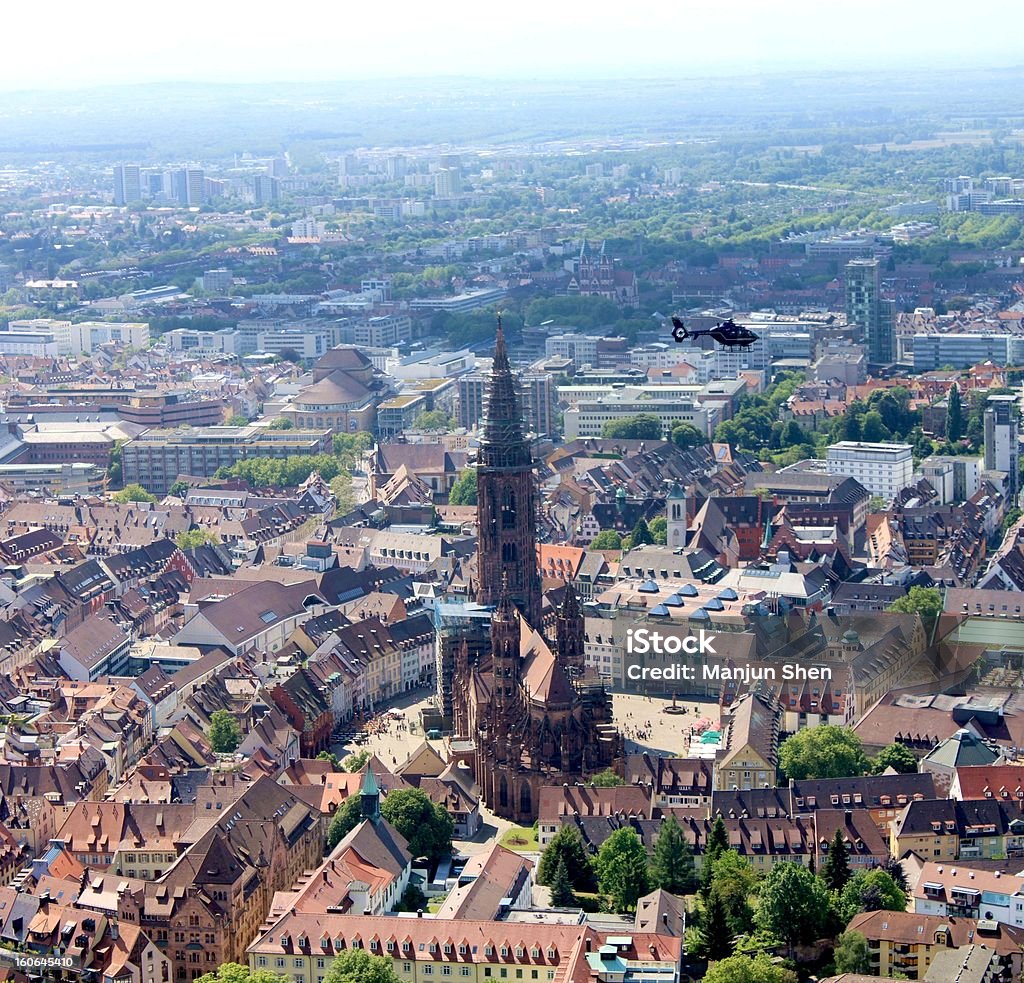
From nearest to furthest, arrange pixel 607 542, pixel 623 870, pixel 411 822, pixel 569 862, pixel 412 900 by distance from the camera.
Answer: pixel 412 900 → pixel 623 870 → pixel 569 862 → pixel 411 822 → pixel 607 542

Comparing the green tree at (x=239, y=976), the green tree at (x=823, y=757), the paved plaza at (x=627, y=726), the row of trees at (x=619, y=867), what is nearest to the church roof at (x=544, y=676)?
the paved plaza at (x=627, y=726)

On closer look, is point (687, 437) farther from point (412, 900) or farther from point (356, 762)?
point (412, 900)

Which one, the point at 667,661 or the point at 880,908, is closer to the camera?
the point at 880,908

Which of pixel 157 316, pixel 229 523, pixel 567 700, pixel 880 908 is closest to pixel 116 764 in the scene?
pixel 567 700

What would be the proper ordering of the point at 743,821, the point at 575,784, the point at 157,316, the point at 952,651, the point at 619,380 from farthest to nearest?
the point at 157,316, the point at 619,380, the point at 952,651, the point at 575,784, the point at 743,821

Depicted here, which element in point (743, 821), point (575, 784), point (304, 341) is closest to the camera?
point (743, 821)

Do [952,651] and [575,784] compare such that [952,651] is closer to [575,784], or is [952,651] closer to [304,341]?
[575,784]

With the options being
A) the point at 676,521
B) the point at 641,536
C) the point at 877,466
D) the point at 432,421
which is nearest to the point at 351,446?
the point at 432,421
